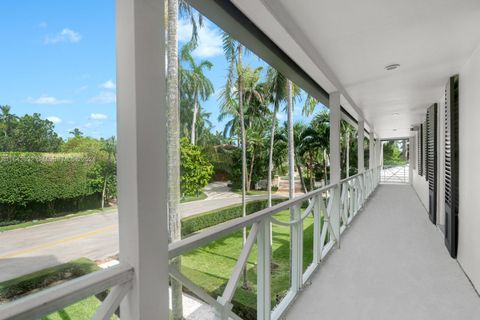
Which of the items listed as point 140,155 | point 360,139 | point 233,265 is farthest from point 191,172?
point 140,155

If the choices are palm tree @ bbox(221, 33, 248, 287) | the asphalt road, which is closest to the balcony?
palm tree @ bbox(221, 33, 248, 287)

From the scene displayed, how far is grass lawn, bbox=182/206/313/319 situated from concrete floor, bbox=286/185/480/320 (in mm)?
4303

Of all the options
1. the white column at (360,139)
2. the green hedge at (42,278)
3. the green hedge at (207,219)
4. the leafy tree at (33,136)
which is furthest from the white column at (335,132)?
the green hedge at (207,219)

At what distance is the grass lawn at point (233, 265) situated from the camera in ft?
27.9

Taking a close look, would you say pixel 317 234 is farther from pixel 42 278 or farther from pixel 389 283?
pixel 42 278

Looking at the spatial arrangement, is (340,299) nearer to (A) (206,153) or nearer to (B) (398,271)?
(B) (398,271)

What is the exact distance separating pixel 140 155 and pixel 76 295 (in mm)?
437

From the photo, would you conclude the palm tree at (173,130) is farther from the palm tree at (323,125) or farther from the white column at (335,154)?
the palm tree at (323,125)

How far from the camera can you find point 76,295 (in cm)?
80

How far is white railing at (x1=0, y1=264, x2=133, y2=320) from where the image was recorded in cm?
69

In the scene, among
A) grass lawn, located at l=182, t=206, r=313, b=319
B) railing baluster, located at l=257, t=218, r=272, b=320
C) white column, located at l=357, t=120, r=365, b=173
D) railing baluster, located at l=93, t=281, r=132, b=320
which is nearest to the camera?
railing baluster, located at l=93, t=281, r=132, b=320

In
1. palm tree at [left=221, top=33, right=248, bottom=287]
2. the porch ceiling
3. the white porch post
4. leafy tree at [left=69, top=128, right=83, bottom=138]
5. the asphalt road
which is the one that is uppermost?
palm tree at [left=221, top=33, right=248, bottom=287]

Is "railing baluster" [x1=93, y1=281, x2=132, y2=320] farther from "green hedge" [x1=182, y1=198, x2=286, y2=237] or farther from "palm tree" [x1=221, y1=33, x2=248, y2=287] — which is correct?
"green hedge" [x1=182, y1=198, x2=286, y2=237]

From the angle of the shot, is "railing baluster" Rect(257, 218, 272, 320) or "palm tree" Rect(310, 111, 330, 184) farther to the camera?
"palm tree" Rect(310, 111, 330, 184)
